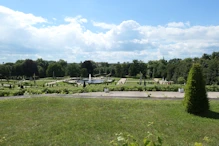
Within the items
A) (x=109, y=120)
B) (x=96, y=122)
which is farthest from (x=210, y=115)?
(x=96, y=122)

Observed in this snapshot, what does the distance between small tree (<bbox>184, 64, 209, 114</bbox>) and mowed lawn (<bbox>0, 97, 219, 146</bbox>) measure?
564 mm

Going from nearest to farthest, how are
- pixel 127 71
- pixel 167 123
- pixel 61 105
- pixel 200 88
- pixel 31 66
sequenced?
1. pixel 167 123
2. pixel 200 88
3. pixel 61 105
4. pixel 31 66
5. pixel 127 71

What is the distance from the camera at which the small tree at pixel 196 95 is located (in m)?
12.7

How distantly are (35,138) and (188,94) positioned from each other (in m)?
9.37

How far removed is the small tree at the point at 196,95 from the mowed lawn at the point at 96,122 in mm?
564

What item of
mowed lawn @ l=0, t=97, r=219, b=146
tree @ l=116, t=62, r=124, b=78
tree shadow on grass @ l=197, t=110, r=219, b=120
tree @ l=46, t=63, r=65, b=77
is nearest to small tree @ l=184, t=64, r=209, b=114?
tree shadow on grass @ l=197, t=110, r=219, b=120

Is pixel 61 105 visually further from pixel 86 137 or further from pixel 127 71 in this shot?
pixel 127 71

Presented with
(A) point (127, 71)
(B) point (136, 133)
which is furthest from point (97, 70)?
(B) point (136, 133)

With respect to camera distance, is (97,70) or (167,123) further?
(97,70)

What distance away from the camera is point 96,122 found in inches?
436

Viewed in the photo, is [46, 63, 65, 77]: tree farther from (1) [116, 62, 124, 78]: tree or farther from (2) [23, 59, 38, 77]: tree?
(1) [116, 62, 124, 78]: tree

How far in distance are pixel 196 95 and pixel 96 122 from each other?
6480 millimetres

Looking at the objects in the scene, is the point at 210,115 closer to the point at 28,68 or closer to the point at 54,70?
the point at 54,70

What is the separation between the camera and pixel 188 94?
13.0m
